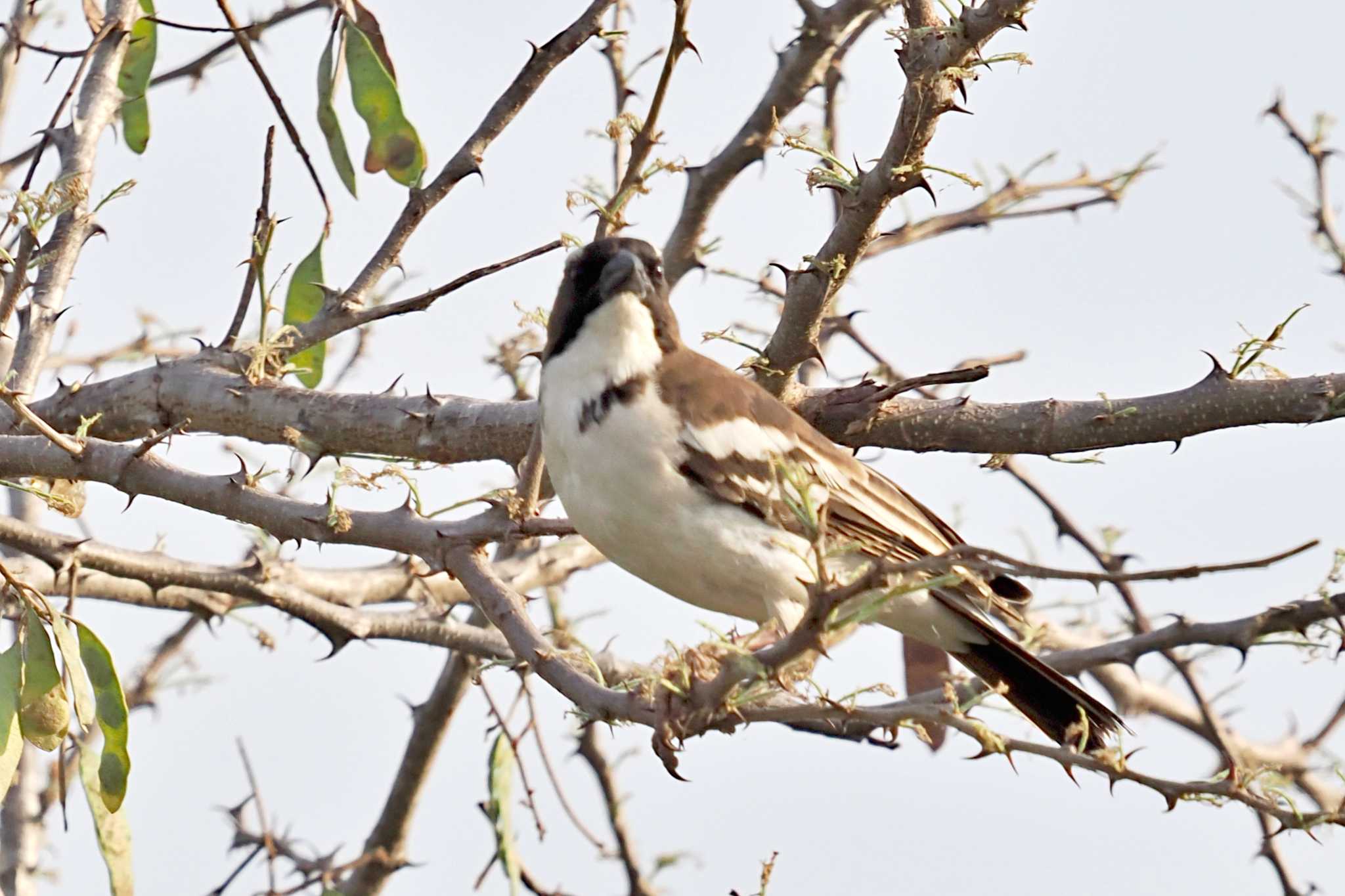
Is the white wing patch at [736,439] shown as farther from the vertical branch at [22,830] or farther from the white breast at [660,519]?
the vertical branch at [22,830]

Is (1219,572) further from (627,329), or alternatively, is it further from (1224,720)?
(1224,720)

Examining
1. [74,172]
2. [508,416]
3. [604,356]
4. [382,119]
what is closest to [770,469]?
[604,356]

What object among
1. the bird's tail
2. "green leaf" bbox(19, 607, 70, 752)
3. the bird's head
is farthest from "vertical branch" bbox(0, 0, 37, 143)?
the bird's tail

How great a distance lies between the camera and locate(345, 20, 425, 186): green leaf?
4.10m

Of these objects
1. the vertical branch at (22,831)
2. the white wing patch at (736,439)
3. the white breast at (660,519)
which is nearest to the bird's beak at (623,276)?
the white breast at (660,519)

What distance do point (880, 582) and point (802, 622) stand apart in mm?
161

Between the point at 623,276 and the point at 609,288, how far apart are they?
4cm

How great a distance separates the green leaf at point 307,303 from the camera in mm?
4422

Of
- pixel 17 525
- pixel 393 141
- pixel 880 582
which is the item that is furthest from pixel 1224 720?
pixel 880 582

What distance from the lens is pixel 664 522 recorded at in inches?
139

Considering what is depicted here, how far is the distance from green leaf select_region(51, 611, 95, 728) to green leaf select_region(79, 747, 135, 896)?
0.61 feet

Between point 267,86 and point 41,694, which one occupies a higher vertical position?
point 267,86

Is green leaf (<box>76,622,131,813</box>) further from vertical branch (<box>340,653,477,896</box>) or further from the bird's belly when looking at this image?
vertical branch (<box>340,653,477,896</box>)

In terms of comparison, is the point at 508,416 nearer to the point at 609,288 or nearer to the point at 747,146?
the point at 609,288
